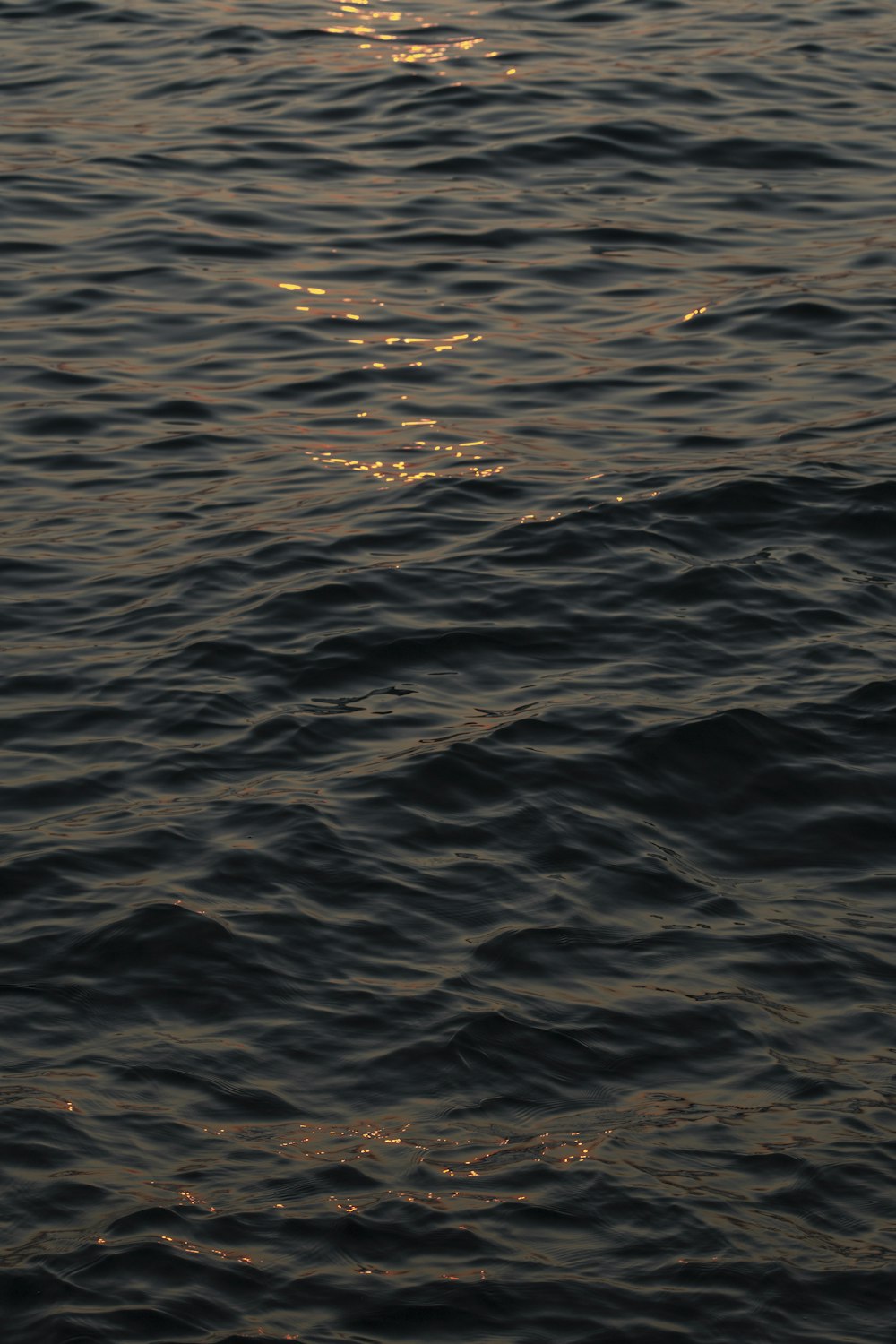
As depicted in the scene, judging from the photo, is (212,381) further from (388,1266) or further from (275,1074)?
(388,1266)

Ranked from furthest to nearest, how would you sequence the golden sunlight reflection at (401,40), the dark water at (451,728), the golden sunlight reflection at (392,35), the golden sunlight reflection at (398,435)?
the golden sunlight reflection at (392,35), the golden sunlight reflection at (401,40), the golden sunlight reflection at (398,435), the dark water at (451,728)

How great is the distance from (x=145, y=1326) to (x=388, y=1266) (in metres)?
0.65

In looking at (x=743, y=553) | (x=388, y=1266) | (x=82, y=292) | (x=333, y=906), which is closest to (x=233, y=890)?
(x=333, y=906)

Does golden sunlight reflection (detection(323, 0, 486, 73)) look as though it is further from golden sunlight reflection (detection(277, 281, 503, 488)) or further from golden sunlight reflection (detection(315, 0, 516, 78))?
golden sunlight reflection (detection(277, 281, 503, 488))

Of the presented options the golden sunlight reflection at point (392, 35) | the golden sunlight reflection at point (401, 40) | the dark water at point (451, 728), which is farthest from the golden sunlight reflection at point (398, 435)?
the golden sunlight reflection at point (392, 35)

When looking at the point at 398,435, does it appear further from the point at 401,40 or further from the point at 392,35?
the point at 392,35

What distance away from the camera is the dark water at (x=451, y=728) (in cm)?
544

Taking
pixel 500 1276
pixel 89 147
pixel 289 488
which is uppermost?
pixel 89 147

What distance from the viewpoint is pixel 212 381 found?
11.2 meters

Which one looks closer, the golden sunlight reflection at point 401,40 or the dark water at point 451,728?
the dark water at point 451,728

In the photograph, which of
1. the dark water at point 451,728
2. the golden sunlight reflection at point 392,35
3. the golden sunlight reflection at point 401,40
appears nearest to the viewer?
the dark water at point 451,728

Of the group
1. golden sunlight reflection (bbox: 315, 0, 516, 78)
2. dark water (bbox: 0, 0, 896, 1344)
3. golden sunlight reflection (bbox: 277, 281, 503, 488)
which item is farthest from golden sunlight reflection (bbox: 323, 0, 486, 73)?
golden sunlight reflection (bbox: 277, 281, 503, 488)

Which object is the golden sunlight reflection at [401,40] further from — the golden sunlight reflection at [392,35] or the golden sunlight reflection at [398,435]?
the golden sunlight reflection at [398,435]

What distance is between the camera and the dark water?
5441 mm
